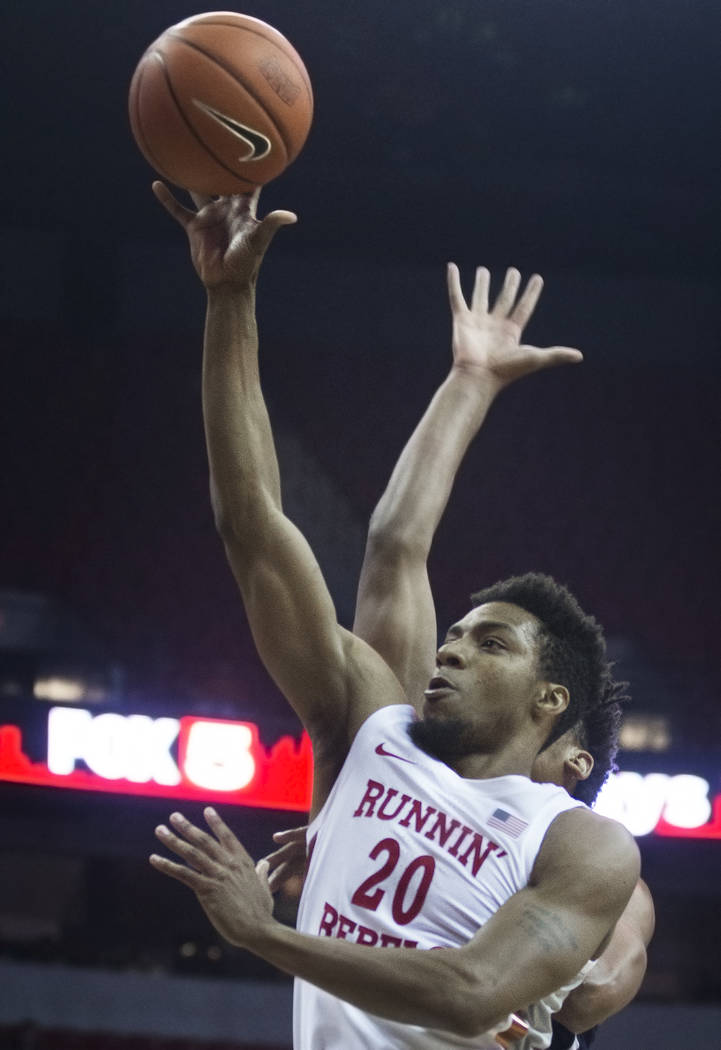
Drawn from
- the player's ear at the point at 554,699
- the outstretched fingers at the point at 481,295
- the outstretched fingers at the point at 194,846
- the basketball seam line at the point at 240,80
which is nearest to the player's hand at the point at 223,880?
the outstretched fingers at the point at 194,846

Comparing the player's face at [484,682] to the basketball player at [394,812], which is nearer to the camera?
the basketball player at [394,812]

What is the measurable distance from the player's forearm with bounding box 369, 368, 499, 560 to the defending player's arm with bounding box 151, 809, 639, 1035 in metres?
0.97

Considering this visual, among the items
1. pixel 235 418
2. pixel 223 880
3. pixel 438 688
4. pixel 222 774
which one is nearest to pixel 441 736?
pixel 438 688

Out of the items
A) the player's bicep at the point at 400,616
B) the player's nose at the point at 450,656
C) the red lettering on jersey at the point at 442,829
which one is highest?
the player's bicep at the point at 400,616

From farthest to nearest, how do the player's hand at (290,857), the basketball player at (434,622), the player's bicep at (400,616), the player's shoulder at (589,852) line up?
the player's bicep at (400,616) → the basketball player at (434,622) → the player's hand at (290,857) → the player's shoulder at (589,852)

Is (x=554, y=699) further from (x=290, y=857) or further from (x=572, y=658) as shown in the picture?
(x=290, y=857)

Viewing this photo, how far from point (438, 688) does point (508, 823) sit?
0.95 ft

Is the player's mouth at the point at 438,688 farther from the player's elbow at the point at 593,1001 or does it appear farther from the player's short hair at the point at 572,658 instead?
the player's elbow at the point at 593,1001

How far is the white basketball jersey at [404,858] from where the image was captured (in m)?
2.40

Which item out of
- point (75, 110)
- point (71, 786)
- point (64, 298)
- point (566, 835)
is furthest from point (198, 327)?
point (566, 835)

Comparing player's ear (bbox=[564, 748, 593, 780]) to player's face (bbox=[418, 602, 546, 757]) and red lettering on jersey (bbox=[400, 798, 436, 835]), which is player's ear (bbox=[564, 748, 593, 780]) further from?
red lettering on jersey (bbox=[400, 798, 436, 835])

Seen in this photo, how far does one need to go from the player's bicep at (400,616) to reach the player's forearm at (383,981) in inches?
32.9

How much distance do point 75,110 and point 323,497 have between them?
306 cm

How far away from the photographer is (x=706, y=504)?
9977 mm
